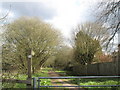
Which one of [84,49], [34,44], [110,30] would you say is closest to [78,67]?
[84,49]

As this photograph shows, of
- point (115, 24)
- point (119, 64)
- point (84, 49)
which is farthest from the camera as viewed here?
point (84, 49)

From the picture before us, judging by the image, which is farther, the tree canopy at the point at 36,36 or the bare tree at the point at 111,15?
the tree canopy at the point at 36,36

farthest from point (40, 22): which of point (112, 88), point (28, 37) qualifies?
point (112, 88)

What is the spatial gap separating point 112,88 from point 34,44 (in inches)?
411

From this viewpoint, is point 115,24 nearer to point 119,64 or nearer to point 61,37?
point 119,64

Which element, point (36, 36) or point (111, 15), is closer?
point (111, 15)

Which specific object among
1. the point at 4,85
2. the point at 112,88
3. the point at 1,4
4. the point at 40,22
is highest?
the point at 40,22

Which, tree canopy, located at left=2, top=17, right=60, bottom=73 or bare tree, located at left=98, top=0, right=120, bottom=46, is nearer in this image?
bare tree, located at left=98, top=0, right=120, bottom=46

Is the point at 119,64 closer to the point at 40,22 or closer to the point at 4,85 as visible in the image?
the point at 40,22

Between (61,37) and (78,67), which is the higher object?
(61,37)

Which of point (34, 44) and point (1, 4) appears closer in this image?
point (1, 4)

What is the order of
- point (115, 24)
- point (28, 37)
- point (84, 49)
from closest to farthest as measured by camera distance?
point (115, 24), point (28, 37), point (84, 49)

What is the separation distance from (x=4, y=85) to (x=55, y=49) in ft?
42.4

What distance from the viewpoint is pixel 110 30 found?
27.5 feet
